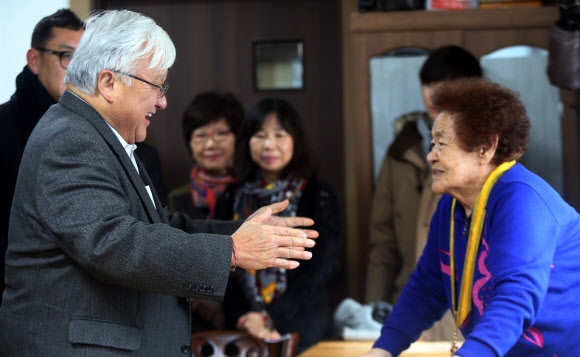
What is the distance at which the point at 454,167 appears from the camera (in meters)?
2.03

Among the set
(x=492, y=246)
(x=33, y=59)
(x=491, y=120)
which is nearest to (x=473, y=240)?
(x=492, y=246)

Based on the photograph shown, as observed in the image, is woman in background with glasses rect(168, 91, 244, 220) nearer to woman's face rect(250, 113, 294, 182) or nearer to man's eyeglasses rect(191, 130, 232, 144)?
man's eyeglasses rect(191, 130, 232, 144)

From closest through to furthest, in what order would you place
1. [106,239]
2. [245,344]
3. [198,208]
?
[106,239], [245,344], [198,208]

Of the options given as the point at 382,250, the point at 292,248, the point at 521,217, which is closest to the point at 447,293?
the point at 521,217

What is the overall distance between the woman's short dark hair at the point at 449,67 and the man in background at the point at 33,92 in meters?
1.28

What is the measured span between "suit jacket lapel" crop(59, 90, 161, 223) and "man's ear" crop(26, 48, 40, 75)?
789 millimetres

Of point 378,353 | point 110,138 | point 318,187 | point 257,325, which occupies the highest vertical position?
point 110,138

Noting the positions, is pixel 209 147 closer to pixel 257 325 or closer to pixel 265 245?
pixel 257 325

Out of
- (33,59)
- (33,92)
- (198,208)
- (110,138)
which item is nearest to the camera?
(110,138)

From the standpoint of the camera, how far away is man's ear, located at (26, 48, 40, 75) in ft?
8.39

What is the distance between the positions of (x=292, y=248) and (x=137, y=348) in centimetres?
40

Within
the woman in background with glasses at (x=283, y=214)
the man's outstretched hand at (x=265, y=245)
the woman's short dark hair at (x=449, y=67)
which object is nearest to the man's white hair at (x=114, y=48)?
the man's outstretched hand at (x=265, y=245)

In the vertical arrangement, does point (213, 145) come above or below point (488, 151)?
below

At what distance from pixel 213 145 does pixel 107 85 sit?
1608mm
